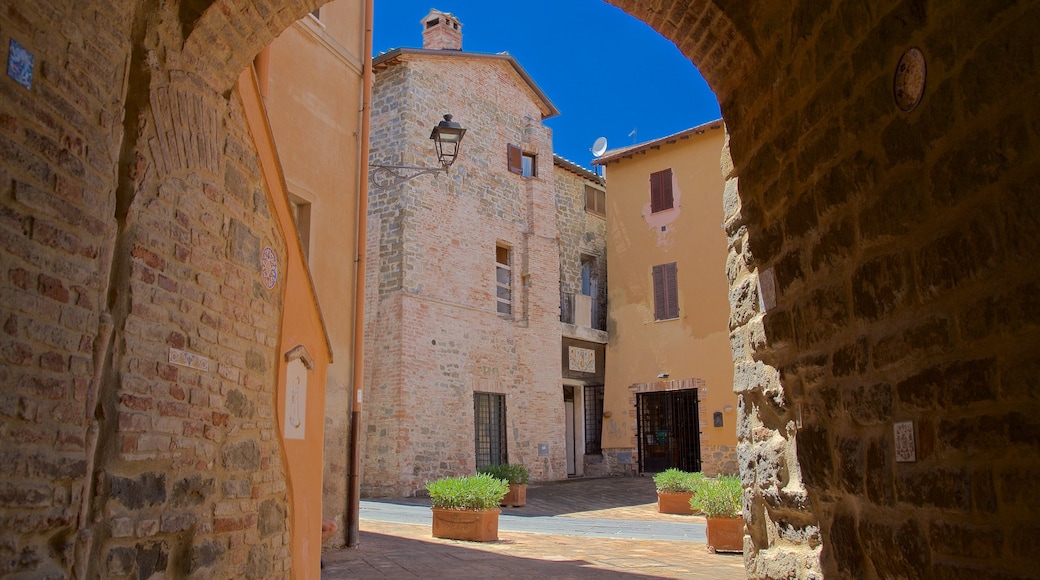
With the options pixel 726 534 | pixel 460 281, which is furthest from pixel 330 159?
pixel 460 281

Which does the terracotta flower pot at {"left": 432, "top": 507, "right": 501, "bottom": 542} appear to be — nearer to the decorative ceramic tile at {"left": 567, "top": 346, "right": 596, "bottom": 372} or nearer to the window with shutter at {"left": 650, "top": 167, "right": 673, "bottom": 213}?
the decorative ceramic tile at {"left": 567, "top": 346, "right": 596, "bottom": 372}

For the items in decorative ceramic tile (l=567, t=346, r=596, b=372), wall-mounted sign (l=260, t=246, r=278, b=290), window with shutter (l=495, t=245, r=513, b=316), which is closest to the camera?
wall-mounted sign (l=260, t=246, r=278, b=290)

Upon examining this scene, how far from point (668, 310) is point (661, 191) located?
301 centimetres

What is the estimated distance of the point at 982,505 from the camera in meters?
2.20

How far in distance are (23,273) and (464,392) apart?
542 inches

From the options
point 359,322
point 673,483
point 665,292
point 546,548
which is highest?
point 665,292

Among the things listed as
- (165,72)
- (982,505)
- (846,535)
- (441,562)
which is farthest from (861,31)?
(441,562)

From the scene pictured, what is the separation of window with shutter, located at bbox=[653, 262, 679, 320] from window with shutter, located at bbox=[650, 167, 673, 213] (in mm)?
1487

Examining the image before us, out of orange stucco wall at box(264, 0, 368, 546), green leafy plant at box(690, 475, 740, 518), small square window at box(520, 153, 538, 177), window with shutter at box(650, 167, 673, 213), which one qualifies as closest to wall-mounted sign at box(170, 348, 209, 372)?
orange stucco wall at box(264, 0, 368, 546)

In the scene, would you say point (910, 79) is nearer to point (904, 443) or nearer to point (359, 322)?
point (904, 443)

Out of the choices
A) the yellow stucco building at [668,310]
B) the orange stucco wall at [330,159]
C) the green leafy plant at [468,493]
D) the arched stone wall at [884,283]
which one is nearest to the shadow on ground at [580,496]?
the yellow stucco building at [668,310]

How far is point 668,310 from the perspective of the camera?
1942 cm

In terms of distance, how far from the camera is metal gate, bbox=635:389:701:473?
1922 centimetres

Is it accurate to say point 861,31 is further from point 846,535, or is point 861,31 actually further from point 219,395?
point 219,395
